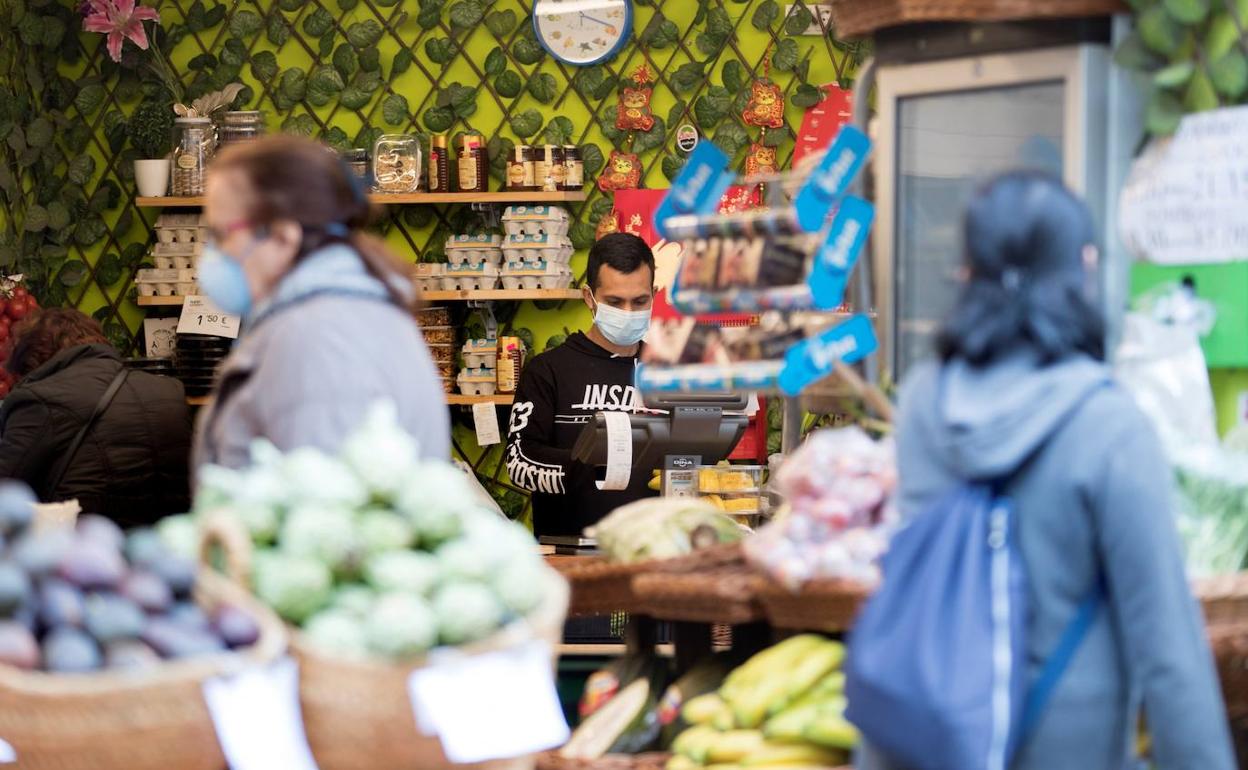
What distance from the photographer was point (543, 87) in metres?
6.42

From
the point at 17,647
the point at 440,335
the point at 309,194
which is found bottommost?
the point at 17,647

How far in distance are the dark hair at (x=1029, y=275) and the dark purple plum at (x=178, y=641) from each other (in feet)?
3.00

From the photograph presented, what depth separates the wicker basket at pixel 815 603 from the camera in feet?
7.40

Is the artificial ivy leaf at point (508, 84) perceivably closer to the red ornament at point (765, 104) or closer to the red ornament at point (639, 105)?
the red ornament at point (639, 105)

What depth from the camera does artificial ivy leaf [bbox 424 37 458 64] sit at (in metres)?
6.49

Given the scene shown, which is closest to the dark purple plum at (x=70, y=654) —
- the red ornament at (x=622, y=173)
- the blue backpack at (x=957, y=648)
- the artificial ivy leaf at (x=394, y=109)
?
the blue backpack at (x=957, y=648)

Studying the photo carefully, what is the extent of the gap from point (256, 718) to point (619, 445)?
8.03 feet

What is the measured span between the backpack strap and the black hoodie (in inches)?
110

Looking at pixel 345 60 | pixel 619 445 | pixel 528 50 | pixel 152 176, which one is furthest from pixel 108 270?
pixel 619 445

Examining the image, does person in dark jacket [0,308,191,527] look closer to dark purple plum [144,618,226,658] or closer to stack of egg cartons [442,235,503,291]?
stack of egg cartons [442,235,503,291]

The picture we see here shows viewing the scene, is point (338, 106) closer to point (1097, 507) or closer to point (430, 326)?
point (430, 326)


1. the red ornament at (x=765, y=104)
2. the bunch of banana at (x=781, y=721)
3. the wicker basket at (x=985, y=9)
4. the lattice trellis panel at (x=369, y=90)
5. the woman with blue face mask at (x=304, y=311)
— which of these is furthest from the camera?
the lattice trellis panel at (x=369, y=90)

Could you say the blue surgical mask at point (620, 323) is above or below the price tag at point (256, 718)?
above

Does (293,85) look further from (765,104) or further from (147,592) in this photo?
(147,592)
